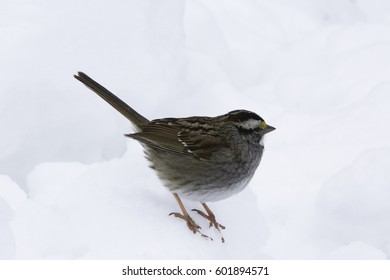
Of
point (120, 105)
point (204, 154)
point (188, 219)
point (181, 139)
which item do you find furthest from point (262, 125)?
point (120, 105)

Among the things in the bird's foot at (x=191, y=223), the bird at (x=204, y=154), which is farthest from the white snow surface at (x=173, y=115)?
the bird at (x=204, y=154)

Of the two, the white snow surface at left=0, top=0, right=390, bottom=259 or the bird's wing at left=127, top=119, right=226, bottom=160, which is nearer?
the white snow surface at left=0, top=0, right=390, bottom=259

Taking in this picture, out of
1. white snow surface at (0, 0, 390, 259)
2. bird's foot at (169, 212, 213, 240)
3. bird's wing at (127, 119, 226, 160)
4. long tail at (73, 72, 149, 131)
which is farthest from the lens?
long tail at (73, 72, 149, 131)

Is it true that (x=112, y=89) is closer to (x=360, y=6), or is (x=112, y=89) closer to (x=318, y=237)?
(x=318, y=237)

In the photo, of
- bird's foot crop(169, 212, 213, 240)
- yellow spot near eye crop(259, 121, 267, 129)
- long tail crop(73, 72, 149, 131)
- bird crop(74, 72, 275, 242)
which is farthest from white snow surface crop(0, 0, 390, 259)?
yellow spot near eye crop(259, 121, 267, 129)

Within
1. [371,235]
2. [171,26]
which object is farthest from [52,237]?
[171,26]

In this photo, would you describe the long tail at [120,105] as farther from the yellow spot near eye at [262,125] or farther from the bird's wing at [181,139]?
the yellow spot near eye at [262,125]

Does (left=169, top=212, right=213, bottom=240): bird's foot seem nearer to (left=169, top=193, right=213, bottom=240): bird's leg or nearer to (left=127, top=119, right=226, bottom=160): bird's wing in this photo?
(left=169, top=193, right=213, bottom=240): bird's leg
